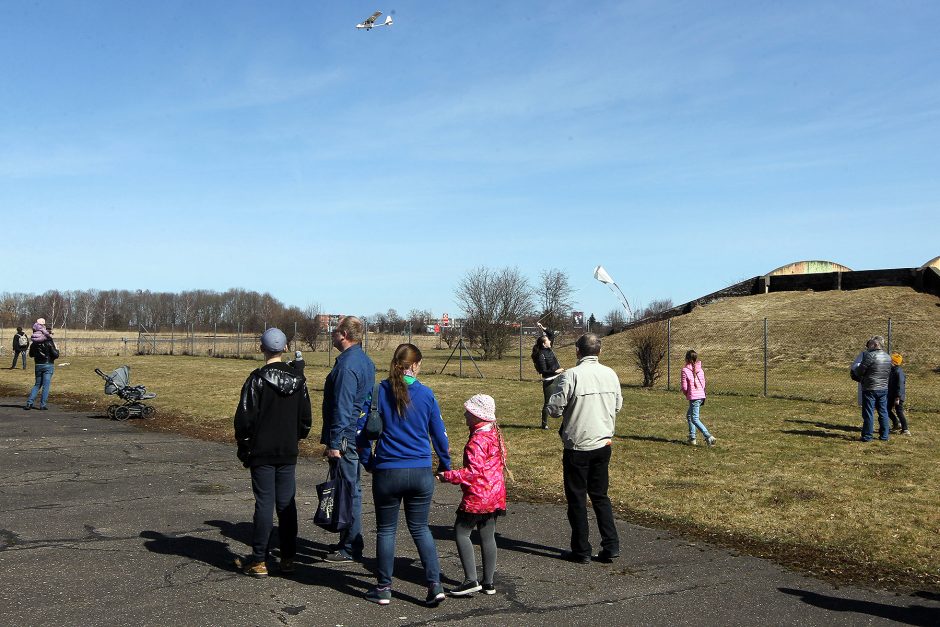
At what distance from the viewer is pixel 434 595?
5.07 m

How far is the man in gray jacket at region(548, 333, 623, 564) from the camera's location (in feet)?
20.3

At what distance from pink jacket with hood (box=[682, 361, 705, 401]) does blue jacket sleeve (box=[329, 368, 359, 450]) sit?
7891 millimetres

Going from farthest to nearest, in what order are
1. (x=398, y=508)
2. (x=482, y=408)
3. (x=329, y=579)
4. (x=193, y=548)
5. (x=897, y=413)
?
(x=897, y=413) < (x=193, y=548) < (x=329, y=579) < (x=482, y=408) < (x=398, y=508)

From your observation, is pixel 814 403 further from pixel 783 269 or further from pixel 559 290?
pixel 559 290

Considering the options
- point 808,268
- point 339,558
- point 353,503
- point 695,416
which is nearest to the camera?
point 353,503

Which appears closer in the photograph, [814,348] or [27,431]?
[27,431]

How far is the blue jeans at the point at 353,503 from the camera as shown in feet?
18.9

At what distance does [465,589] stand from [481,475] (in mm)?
782

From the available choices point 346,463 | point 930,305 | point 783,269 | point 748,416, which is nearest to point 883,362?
point 748,416

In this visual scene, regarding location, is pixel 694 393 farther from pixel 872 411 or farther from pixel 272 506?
pixel 272 506

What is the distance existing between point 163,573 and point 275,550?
3.18ft

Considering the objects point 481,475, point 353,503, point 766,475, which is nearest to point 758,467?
point 766,475

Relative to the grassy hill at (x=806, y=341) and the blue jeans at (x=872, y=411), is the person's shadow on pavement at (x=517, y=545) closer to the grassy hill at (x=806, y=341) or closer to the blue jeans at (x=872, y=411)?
the blue jeans at (x=872, y=411)

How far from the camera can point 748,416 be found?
1602cm
